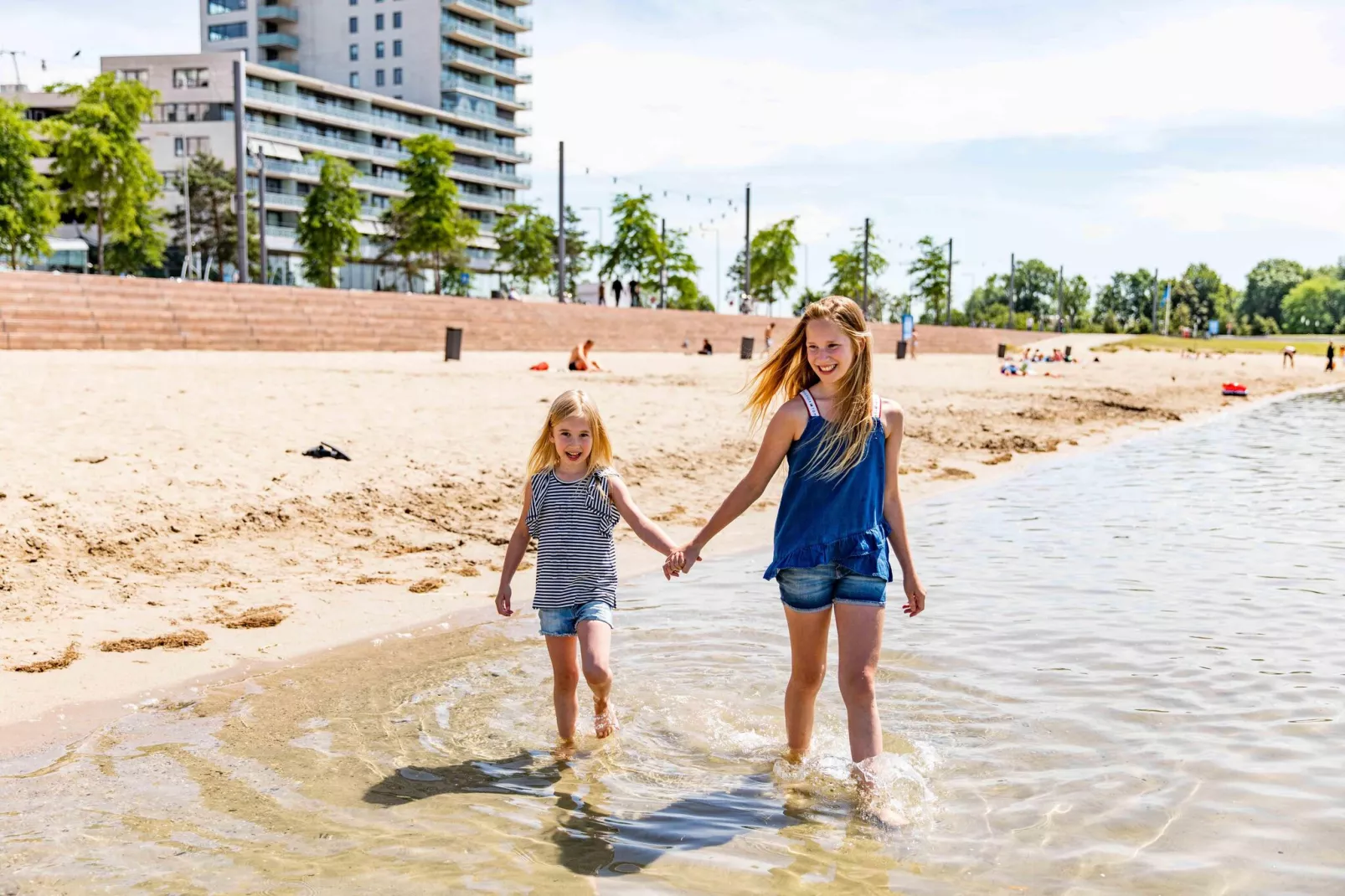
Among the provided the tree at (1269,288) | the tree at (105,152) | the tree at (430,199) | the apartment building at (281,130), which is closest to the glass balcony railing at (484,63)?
the apartment building at (281,130)

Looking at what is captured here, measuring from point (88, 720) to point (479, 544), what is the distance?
3.88 metres

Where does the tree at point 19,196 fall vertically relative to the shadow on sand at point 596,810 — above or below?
above

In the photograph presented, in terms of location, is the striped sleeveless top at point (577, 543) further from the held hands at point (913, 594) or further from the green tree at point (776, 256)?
the green tree at point (776, 256)

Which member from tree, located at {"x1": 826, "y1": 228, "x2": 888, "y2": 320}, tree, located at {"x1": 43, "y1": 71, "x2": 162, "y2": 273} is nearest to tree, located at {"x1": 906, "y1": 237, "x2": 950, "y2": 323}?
tree, located at {"x1": 826, "y1": 228, "x2": 888, "y2": 320}

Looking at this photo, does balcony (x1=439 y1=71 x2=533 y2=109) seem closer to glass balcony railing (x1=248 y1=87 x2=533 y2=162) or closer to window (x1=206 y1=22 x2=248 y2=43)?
glass balcony railing (x1=248 y1=87 x2=533 y2=162)

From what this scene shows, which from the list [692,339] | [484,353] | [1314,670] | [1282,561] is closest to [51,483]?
[1314,670]

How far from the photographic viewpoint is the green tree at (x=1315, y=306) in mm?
151750

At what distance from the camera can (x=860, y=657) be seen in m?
4.07

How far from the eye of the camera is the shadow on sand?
3879 mm

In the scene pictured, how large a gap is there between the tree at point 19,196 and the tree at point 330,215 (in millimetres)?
19941

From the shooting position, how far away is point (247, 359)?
21.9 metres

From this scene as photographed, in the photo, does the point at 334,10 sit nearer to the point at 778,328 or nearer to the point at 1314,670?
A: the point at 778,328

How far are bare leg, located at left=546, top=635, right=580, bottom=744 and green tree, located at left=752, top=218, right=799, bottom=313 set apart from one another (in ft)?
234

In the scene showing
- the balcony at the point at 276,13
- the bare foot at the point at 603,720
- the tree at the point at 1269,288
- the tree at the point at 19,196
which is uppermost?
the balcony at the point at 276,13
